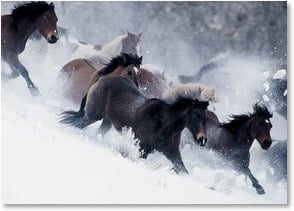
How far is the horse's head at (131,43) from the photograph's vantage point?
2537 millimetres

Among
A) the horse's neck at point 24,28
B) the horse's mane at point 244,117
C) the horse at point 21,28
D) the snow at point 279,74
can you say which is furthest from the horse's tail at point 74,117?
the snow at point 279,74

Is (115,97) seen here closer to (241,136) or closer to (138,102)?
(138,102)

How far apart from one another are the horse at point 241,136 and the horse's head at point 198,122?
33 millimetres

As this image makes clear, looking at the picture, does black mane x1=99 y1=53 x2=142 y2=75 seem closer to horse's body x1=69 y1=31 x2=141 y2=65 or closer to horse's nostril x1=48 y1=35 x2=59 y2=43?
horse's body x1=69 y1=31 x2=141 y2=65

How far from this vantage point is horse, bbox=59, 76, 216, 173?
2.54 metres

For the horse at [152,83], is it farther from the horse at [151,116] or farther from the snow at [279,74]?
the snow at [279,74]

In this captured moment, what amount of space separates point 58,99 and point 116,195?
0.46 m

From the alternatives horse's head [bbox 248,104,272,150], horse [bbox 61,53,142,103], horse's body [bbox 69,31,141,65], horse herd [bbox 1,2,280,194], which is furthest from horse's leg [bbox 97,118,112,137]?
horse's head [bbox 248,104,272,150]

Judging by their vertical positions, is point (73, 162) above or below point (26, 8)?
below

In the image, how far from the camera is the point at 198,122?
2.53m

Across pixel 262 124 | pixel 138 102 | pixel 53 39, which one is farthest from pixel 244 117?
pixel 53 39

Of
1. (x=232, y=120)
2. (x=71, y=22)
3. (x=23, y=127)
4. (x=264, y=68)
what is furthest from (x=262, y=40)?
(x=23, y=127)

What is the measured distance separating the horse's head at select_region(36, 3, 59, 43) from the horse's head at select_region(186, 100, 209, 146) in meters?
0.64

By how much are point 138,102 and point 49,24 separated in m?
0.50
